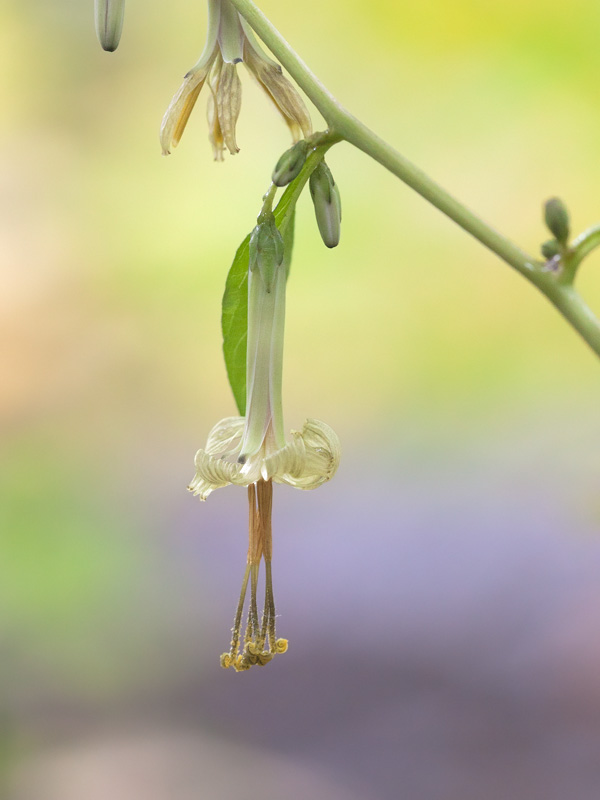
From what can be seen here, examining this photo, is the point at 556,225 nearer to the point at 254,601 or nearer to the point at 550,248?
the point at 550,248

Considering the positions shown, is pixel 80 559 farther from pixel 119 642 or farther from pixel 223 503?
pixel 223 503

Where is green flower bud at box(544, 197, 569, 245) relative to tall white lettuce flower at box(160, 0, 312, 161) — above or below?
below

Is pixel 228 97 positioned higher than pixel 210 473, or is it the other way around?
pixel 228 97

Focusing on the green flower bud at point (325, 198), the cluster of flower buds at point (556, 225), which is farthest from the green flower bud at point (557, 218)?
the green flower bud at point (325, 198)

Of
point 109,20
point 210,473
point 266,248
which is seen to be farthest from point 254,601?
point 109,20

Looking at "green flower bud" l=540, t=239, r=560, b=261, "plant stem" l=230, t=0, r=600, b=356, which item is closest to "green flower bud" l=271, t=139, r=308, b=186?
"plant stem" l=230, t=0, r=600, b=356

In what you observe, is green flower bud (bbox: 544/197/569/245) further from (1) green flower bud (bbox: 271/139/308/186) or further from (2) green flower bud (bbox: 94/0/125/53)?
(2) green flower bud (bbox: 94/0/125/53)

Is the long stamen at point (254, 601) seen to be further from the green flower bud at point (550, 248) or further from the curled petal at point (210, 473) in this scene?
the green flower bud at point (550, 248)
